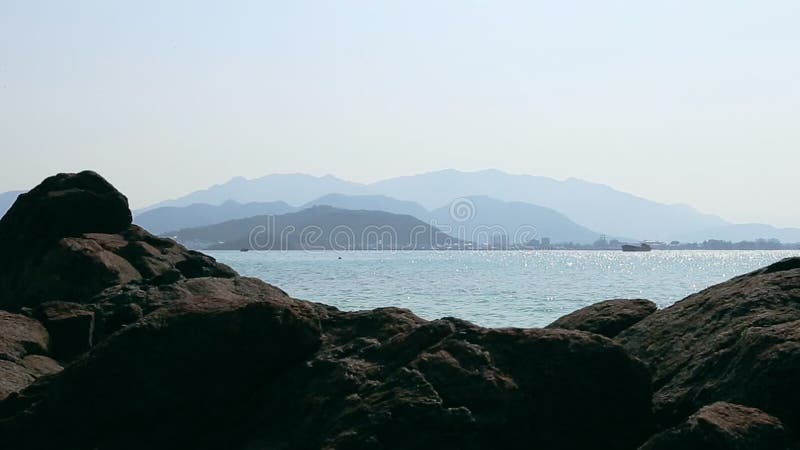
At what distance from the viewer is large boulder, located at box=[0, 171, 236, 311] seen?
17.8 m

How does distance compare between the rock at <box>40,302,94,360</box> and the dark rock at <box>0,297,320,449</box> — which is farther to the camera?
the rock at <box>40,302,94,360</box>

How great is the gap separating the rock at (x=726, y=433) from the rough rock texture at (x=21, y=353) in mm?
7901

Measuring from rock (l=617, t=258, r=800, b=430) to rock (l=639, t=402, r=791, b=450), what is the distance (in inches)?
14.2

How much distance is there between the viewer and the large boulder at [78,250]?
58.5ft

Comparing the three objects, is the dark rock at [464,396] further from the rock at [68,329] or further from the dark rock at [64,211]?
the dark rock at [64,211]

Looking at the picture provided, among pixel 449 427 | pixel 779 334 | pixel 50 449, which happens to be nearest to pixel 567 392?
pixel 449 427

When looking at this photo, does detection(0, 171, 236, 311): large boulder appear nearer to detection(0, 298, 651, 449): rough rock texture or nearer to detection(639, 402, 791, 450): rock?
detection(0, 298, 651, 449): rough rock texture

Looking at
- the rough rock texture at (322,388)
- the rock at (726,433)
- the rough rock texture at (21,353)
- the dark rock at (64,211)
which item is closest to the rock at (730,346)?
the rock at (726,433)

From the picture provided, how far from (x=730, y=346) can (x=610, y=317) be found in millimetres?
2343

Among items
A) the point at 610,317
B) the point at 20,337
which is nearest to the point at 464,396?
the point at 610,317

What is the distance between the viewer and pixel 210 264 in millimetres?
19953

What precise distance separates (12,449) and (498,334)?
5.22 m

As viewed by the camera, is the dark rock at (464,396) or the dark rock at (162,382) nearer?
the dark rock at (464,396)

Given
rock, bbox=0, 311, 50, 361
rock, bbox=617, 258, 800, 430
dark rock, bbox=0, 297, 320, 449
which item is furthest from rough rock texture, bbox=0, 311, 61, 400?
rock, bbox=617, 258, 800, 430
